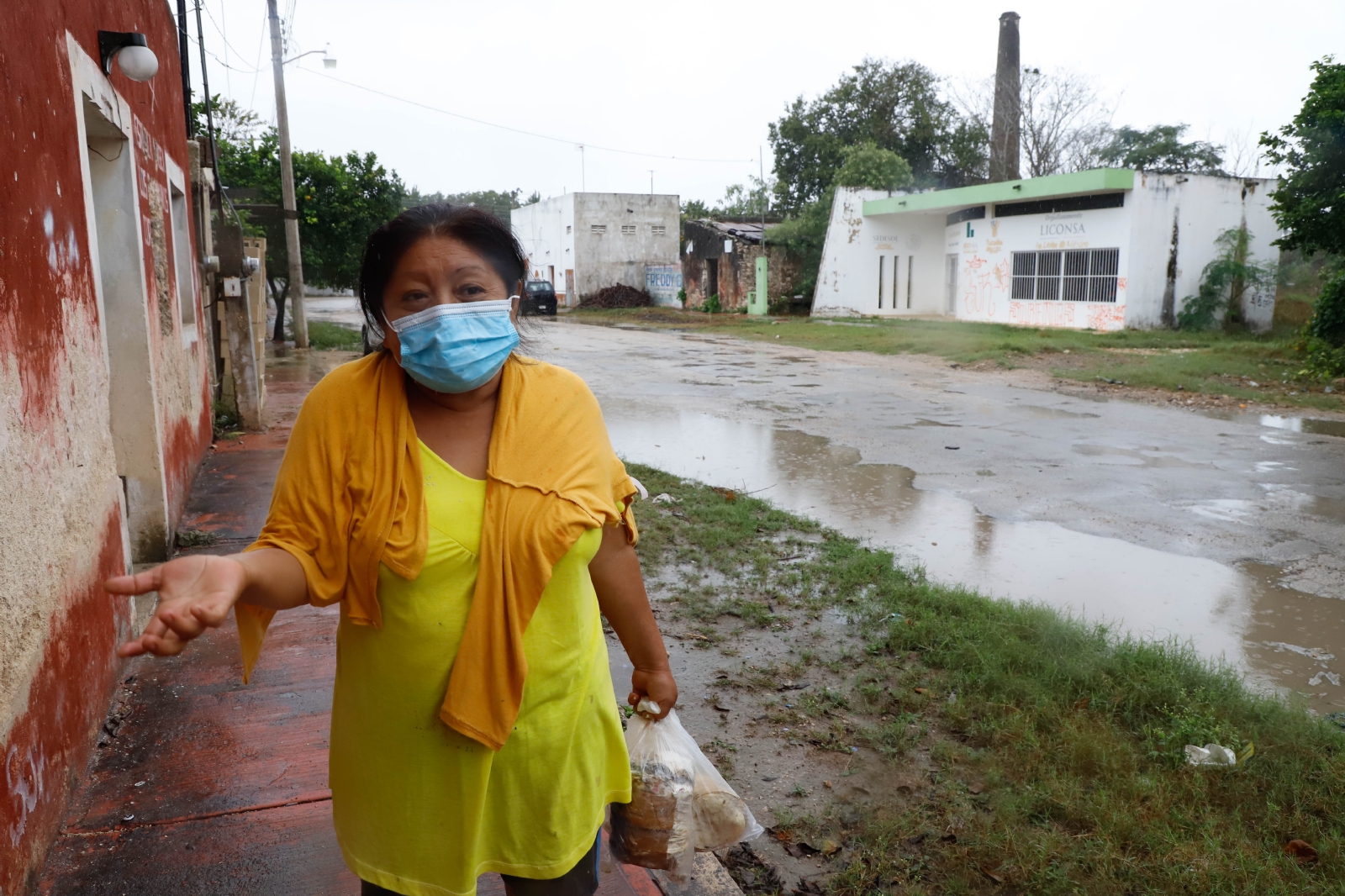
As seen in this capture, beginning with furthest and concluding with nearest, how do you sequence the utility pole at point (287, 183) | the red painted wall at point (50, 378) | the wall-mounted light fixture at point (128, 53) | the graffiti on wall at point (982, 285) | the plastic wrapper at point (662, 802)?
the graffiti on wall at point (982, 285), the utility pole at point (287, 183), the wall-mounted light fixture at point (128, 53), the red painted wall at point (50, 378), the plastic wrapper at point (662, 802)

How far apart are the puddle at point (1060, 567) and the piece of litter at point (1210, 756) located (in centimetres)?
91

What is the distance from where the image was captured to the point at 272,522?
156 centimetres

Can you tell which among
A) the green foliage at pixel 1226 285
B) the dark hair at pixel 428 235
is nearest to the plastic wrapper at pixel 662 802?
the dark hair at pixel 428 235

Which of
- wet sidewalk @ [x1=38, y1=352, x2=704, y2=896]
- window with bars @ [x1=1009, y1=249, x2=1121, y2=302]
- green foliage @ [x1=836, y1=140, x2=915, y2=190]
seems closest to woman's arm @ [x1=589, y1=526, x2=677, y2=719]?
wet sidewalk @ [x1=38, y1=352, x2=704, y2=896]

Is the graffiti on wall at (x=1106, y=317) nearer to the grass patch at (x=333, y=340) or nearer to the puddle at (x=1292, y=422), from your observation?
the puddle at (x=1292, y=422)

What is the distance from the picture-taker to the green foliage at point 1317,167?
1345 centimetres

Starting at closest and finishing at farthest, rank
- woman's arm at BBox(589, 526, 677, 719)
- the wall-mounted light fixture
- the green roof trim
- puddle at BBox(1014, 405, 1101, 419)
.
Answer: woman's arm at BBox(589, 526, 677, 719), the wall-mounted light fixture, puddle at BBox(1014, 405, 1101, 419), the green roof trim

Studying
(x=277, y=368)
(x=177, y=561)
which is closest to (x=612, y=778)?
(x=177, y=561)

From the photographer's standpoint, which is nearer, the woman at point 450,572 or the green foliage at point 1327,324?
the woman at point 450,572

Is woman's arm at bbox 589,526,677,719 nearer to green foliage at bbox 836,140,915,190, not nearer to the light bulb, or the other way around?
the light bulb

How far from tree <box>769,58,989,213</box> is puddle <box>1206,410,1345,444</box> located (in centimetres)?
2917

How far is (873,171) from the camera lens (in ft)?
103

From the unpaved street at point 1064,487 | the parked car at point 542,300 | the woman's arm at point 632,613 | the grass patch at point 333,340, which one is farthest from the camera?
the parked car at point 542,300

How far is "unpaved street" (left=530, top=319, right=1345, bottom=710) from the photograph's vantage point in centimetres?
478
